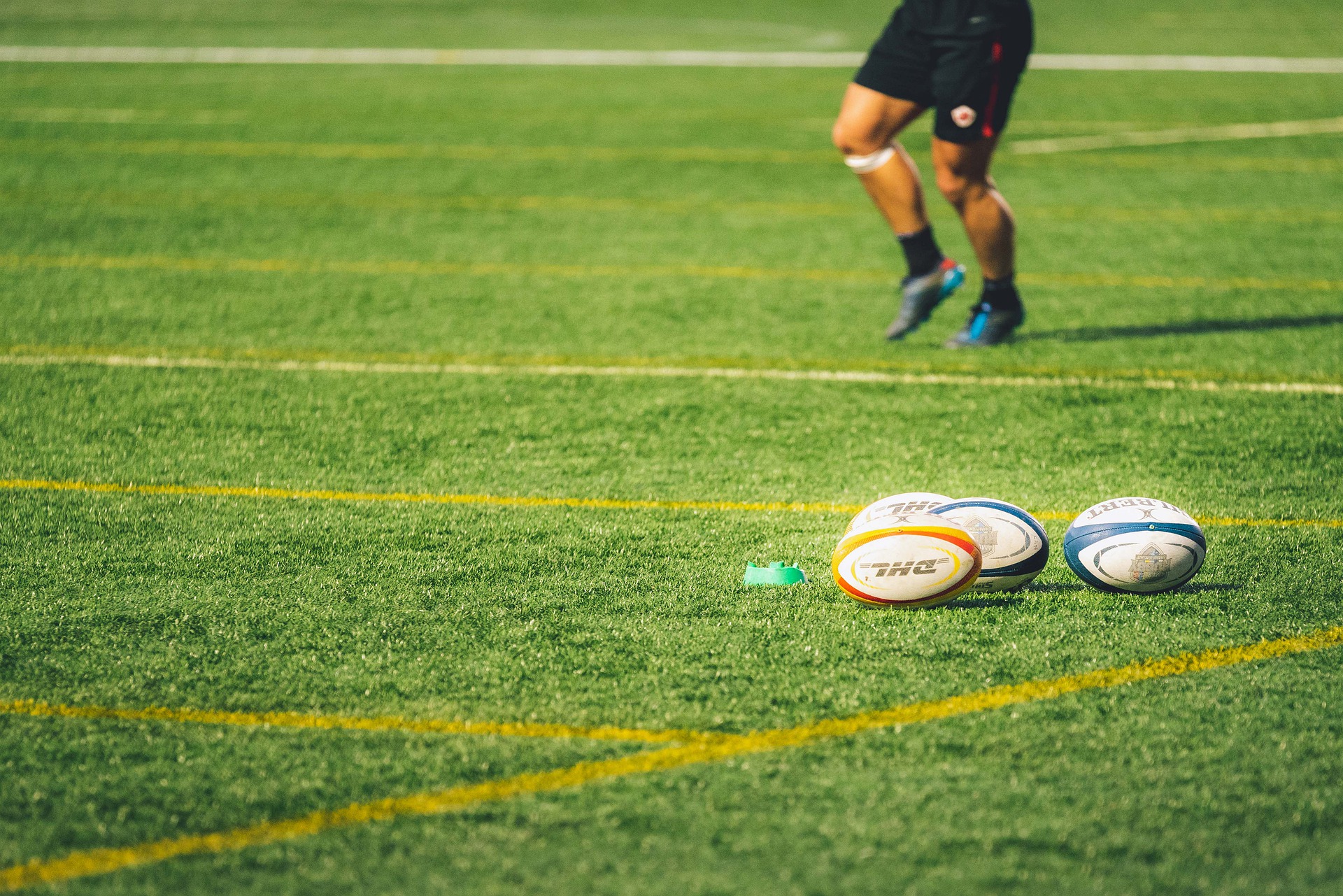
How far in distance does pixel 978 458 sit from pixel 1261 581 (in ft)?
4.11

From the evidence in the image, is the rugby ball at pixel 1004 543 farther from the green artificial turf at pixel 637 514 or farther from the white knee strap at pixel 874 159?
the white knee strap at pixel 874 159

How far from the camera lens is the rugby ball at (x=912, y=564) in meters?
3.56

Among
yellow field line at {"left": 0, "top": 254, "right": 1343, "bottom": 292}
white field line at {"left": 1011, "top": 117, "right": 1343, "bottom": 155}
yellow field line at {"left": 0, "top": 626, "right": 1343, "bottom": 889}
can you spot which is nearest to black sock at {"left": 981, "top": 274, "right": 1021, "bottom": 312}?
yellow field line at {"left": 0, "top": 254, "right": 1343, "bottom": 292}

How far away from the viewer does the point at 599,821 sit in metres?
2.65

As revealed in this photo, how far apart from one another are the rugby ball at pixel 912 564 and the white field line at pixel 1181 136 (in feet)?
27.5

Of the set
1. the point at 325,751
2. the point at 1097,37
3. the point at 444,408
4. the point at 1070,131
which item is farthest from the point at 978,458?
the point at 1097,37

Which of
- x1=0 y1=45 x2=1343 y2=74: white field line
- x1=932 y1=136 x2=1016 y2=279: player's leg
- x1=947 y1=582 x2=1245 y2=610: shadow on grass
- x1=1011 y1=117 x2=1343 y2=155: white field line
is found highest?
x1=932 y1=136 x2=1016 y2=279: player's leg

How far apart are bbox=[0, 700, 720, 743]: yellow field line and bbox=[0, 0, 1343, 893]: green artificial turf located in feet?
0.12

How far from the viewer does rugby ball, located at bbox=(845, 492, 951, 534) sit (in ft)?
12.1

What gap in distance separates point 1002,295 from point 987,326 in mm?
158

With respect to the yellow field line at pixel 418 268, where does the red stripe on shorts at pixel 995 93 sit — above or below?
above

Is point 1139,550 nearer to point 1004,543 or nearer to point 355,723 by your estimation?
point 1004,543

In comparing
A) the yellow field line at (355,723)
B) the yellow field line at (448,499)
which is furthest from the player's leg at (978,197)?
the yellow field line at (355,723)

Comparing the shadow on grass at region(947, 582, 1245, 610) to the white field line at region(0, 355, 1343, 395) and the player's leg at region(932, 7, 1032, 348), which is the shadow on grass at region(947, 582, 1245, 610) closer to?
the white field line at region(0, 355, 1343, 395)
